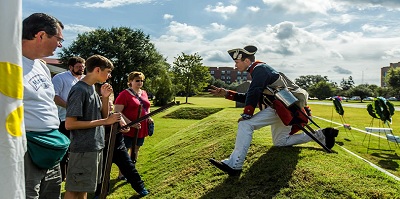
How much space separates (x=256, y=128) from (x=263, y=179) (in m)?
0.74

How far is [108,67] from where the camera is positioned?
156 inches

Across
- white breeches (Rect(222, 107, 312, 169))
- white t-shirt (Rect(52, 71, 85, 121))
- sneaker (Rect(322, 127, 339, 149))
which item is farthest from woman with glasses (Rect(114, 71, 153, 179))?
sneaker (Rect(322, 127, 339, 149))

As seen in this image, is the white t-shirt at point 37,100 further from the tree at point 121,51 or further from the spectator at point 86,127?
the tree at point 121,51

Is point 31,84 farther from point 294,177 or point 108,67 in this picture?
point 294,177

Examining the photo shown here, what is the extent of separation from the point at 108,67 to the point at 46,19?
4.06 feet

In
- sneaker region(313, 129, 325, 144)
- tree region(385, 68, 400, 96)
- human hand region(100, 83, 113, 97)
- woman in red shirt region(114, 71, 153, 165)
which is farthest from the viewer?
tree region(385, 68, 400, 96)

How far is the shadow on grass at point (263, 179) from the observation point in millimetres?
4477

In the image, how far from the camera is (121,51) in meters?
50.6

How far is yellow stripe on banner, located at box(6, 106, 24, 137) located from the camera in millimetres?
1715

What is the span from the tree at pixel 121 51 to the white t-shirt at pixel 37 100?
4583 cm

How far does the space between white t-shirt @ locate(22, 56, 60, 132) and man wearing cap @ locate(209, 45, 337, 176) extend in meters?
2.59

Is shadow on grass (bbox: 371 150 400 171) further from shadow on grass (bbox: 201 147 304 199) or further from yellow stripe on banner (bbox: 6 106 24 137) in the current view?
yellow stripe on banner (bbox: 6 106 24 137)

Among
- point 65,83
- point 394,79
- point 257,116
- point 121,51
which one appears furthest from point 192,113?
point 394,79

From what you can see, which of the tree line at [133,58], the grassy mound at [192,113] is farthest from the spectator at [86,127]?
the tree line at [133,58]
